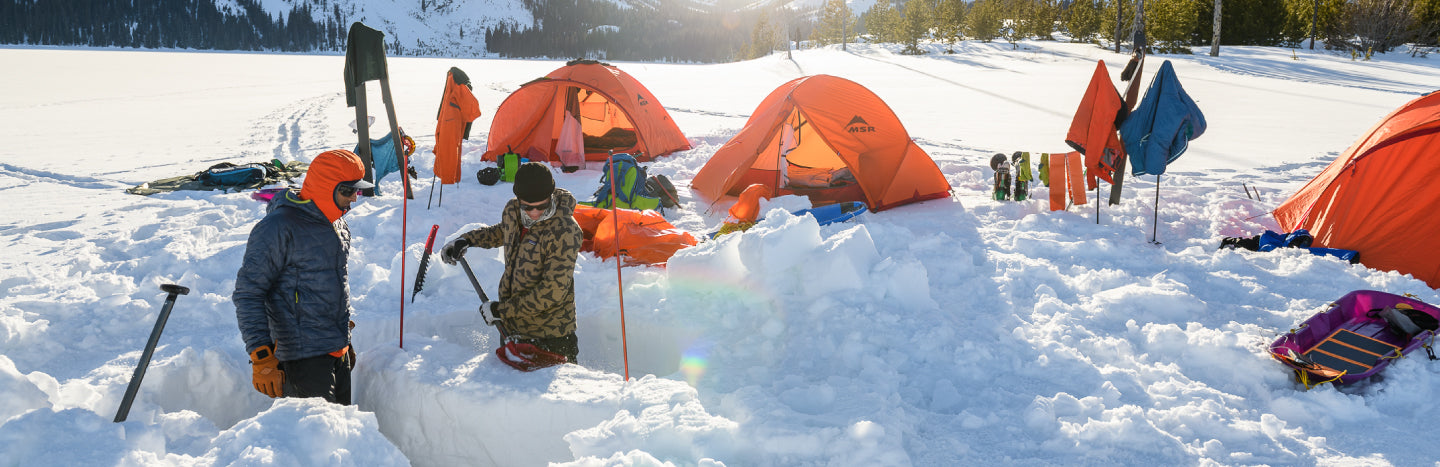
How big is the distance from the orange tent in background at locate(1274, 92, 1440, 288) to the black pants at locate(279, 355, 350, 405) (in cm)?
676

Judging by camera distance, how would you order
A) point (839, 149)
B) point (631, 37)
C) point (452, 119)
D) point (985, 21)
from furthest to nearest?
1. point (631, 37)
2. point (985, 21)
3. point (452, 119)
4. point (839, 149)

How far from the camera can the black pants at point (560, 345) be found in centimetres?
353

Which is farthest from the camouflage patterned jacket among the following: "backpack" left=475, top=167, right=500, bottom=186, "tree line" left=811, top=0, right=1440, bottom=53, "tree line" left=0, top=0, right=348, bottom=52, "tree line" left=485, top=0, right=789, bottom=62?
"tree line" left=0, top=0, right=348, bottom=52

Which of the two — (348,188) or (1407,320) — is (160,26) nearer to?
(348,188)

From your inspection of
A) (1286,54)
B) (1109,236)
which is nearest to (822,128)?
(1109,236)

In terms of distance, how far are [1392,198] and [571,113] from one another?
28.9ft

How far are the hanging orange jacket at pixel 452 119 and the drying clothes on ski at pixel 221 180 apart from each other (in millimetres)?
1941

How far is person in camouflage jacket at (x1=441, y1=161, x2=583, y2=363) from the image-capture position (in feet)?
10.4

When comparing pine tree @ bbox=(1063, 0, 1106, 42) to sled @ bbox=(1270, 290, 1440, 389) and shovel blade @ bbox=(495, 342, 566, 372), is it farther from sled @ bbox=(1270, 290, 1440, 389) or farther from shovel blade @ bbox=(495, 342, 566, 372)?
shovel blade @ bbox=(495, 342, 566, 372)

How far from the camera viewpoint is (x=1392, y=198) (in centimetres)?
520

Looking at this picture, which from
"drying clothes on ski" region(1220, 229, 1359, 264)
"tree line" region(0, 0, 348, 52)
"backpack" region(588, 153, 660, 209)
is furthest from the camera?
"tree line" region(0, 0, 348, 52)

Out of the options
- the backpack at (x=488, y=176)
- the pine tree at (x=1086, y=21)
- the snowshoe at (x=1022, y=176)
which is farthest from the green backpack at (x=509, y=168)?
the pine tree at (x=1086, y=21)


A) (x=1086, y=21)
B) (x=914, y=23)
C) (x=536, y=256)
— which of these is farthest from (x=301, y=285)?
(x=1086, y=21)

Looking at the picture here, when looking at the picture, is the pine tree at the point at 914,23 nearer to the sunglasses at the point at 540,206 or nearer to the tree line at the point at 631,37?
the sunglasses at the point at 540,206
